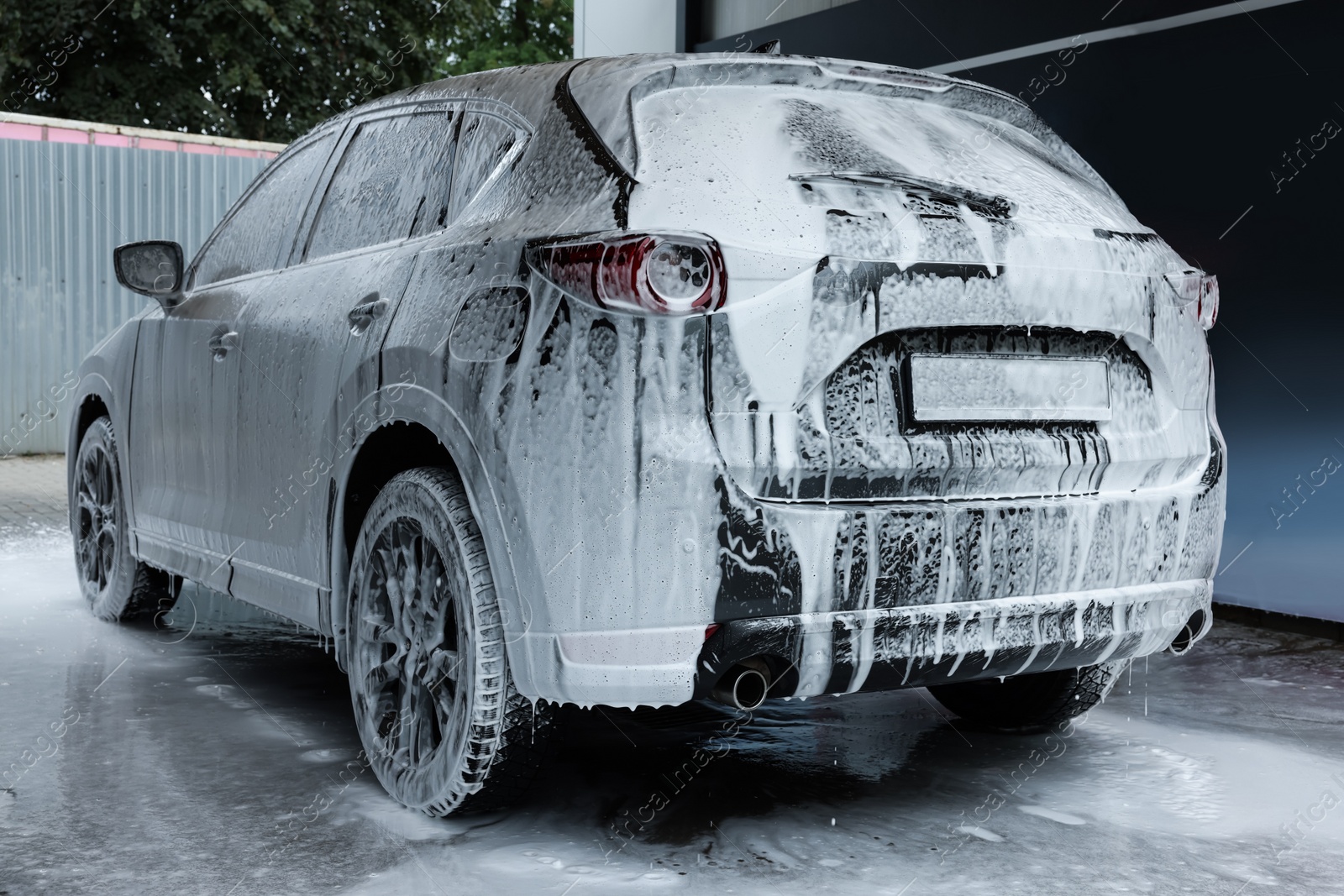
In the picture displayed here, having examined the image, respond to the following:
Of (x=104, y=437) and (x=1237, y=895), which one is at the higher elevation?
(x=104, y=437)

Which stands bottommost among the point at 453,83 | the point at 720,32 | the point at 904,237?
the point at 904,237

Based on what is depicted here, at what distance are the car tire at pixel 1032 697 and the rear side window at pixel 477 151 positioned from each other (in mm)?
1896

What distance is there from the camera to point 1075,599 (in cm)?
331

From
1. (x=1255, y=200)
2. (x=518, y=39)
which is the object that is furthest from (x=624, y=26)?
(x=518, y=39)

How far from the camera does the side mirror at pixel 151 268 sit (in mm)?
5191

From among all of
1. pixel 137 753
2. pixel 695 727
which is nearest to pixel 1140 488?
pixel 695 727

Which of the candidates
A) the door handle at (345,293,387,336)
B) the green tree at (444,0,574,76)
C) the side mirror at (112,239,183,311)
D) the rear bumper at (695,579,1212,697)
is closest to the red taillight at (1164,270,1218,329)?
the rear bumper at (695,579,1212,697)

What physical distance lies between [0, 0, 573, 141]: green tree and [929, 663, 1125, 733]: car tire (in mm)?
23500

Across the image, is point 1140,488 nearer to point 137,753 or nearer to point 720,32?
point 137,753

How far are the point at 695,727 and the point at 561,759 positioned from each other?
0.51 metres

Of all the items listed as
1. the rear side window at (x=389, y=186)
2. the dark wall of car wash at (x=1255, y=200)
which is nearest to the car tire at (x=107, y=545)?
the rear side window at (x=389, y=186)

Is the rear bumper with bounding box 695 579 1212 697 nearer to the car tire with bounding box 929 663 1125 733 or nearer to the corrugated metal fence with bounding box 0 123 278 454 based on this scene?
the car tire with bounding box 929 663 1125 733

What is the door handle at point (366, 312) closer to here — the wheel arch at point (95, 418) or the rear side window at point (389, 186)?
the rear side window at point (389, 186)

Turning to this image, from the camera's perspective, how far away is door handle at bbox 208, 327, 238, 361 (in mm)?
4586
